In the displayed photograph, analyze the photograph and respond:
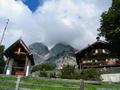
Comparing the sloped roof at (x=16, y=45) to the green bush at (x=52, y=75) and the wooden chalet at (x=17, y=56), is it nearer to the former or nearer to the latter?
the wooden chalet at (x=17, y=56)

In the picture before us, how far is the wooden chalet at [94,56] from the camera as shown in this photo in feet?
192

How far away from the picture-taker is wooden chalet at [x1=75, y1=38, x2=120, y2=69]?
58.6 m

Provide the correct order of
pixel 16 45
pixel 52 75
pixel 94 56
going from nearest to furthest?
pixel 52 75 < pixel 16 45 < pixel 94 56

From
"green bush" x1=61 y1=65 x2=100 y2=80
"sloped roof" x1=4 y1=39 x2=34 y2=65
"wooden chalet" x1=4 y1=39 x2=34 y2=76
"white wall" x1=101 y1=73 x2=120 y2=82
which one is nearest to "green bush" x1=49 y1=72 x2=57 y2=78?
"green bush" x1=61 y1=65 x2=100 y2=80

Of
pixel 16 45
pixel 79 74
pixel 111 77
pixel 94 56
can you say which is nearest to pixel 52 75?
pixel 79 74

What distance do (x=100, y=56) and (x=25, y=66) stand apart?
21932 mm

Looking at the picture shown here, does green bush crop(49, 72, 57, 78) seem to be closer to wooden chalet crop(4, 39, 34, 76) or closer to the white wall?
wooden chalet crop(4, 39, 34, 76)

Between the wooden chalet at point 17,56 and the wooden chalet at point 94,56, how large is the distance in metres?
17.8

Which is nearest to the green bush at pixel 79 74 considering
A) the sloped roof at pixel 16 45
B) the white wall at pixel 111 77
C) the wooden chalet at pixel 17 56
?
the white wall at pixel 111 77

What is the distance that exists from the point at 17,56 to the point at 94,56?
2124cm

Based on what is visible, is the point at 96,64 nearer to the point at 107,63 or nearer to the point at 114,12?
the point at 107,63

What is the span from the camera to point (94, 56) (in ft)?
202

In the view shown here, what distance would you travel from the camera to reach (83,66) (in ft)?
201

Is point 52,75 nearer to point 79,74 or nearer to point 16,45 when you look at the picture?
point 79,74
